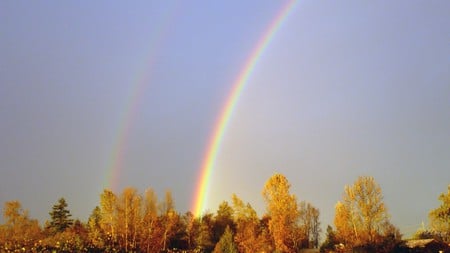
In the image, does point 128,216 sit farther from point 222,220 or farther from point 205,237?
point 222,220

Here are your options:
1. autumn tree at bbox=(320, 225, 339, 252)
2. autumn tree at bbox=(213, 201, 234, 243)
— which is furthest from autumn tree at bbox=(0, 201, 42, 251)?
autumn tree at bbox=(320, 225, 339, 252)

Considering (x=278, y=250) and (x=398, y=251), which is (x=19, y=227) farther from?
(x=398, y=251)

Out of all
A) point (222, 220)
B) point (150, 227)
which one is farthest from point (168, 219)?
point (222, 220)

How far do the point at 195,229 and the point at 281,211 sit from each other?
15830mm

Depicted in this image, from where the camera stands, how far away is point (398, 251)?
40.8 meters

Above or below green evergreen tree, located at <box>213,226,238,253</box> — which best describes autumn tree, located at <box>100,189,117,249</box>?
above

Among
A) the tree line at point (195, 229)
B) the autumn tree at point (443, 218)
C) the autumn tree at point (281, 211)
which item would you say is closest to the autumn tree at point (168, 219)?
the tree line at point (195, 229)

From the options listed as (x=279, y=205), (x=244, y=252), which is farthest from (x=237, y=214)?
(x=279, y=205)

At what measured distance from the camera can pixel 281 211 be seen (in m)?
39.4

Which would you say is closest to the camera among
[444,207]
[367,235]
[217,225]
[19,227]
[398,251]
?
[367,235]

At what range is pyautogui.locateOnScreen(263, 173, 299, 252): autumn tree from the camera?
38938mm

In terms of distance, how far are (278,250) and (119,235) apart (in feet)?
54.7

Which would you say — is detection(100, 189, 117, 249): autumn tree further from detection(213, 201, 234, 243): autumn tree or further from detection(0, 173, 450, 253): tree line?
detection(213, 201, 234, 243): autumn tree

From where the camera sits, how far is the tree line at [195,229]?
37.8 meters
